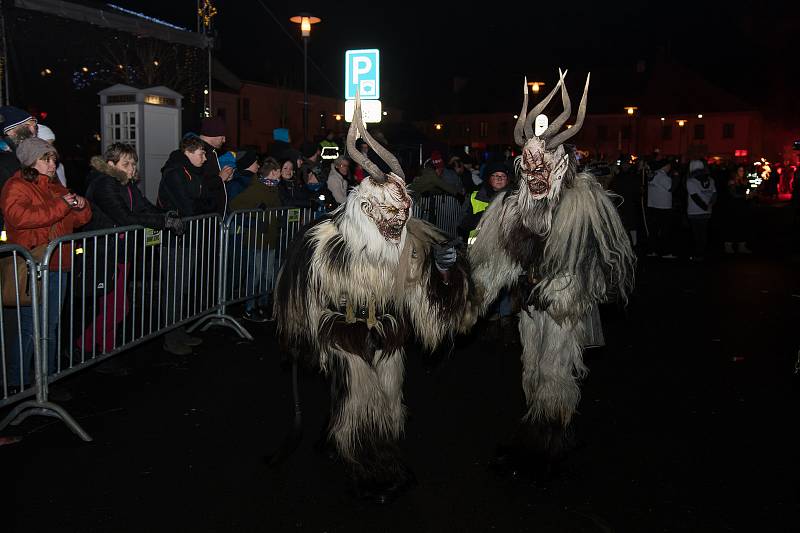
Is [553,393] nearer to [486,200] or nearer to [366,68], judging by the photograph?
[486,200]

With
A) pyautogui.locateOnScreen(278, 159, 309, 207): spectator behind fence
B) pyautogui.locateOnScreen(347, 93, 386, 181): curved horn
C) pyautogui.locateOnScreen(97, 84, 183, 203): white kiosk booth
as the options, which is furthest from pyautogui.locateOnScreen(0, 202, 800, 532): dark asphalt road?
pyautogui.locateOnScreen(97, 84, 183, 203): white kiosk booth

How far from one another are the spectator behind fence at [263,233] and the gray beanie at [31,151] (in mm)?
3174

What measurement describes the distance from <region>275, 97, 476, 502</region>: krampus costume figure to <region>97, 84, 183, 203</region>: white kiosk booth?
7670 mm

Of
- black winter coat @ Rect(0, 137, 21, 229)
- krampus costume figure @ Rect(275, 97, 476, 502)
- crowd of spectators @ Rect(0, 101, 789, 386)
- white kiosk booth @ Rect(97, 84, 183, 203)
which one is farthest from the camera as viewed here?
white kiosk booth @ Rect(97, 84, 183, 203)

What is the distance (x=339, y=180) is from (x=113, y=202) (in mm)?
4632

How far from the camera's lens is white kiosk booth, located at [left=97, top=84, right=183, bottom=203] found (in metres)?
11.2

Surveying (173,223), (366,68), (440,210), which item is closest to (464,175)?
(440,210)

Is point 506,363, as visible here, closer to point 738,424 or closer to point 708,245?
point 738,424

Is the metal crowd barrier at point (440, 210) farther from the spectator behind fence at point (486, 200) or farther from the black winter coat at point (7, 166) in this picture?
the black winter coat at point (7, 166)

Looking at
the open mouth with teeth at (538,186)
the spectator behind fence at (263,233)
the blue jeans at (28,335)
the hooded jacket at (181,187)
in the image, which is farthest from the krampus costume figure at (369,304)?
the spectator behind fence at (263,233)

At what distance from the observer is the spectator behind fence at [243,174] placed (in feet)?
31.6

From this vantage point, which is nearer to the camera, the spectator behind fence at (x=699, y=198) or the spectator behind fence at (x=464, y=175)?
the spectator behind fence at (x=699, y=198)

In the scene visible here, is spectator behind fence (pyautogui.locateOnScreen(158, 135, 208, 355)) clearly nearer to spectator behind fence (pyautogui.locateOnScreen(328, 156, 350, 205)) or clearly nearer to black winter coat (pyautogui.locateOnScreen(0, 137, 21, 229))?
black winter coat (pyautogui.locateOnScreen(0, 137, 21, 229))

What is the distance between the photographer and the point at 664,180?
15.9 metres
